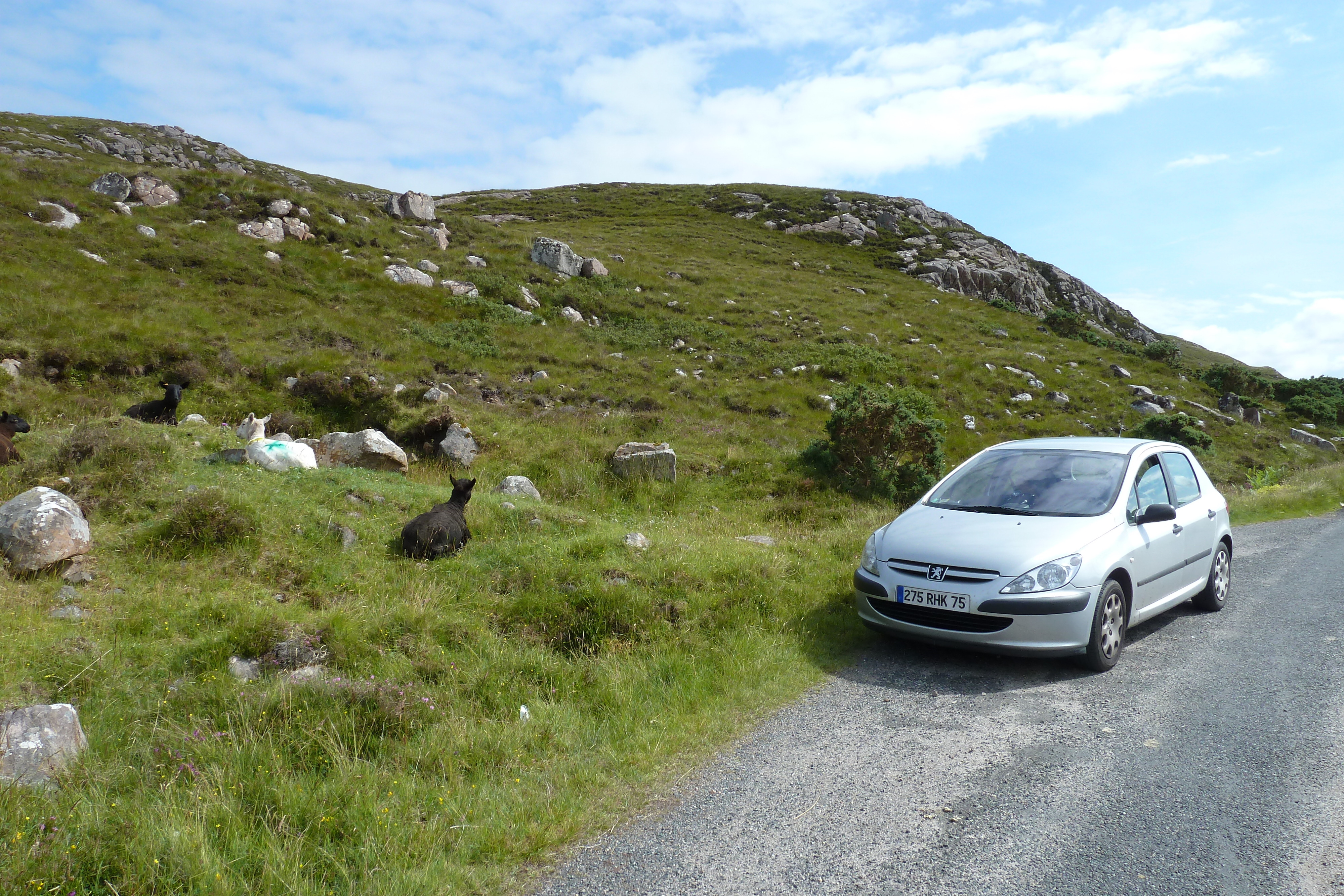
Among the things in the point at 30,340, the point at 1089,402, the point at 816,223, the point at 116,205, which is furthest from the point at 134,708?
the point at 816,223

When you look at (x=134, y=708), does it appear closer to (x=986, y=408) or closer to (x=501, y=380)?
(x=501, y=380)

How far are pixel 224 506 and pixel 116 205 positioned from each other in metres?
21.6

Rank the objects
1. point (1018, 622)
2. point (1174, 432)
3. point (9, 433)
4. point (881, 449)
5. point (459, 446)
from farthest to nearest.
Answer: point (1174, 432) → point (881, 449) → point (459, 446) → point (9, 433) → point (1018, 622)

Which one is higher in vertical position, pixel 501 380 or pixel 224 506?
pixel 501 380

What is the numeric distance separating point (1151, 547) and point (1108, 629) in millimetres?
1113

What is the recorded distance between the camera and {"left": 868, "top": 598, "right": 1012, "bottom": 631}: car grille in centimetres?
566

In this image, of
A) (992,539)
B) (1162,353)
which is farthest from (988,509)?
(1162,353)

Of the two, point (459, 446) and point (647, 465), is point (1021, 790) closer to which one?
point (647, 465)

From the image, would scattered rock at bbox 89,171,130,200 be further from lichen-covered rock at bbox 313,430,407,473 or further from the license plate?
the license plate

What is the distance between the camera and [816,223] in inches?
2766

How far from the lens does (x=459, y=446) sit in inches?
515

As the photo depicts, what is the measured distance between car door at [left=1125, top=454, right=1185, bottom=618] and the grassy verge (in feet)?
28.3

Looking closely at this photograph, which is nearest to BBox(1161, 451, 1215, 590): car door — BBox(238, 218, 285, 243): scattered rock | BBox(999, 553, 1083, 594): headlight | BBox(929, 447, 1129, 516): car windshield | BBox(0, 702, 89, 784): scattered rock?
BBox(929, 447, 1129, 516): car windshield

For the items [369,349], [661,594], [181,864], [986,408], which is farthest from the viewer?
[986,408]
